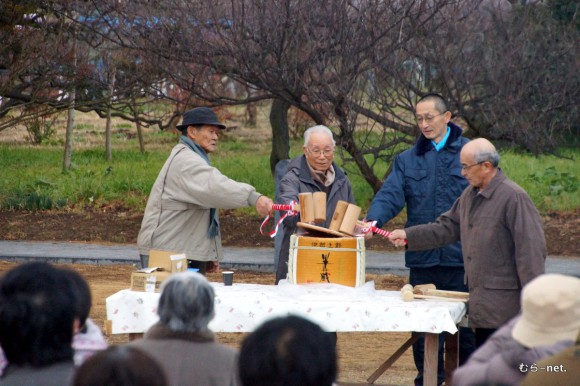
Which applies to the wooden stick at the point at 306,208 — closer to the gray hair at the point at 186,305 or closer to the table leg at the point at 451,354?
the table leg at the point at 451,354

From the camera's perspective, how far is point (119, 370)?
2670 millimetres

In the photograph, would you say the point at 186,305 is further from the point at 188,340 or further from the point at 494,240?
the point at 494,240

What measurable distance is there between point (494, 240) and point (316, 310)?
108cm

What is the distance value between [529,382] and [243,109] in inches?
1052

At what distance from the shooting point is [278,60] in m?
12.3

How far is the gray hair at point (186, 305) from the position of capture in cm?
370

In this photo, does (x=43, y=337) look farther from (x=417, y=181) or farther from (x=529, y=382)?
(x=417, y=181)

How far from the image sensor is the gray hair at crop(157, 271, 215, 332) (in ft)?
12.1

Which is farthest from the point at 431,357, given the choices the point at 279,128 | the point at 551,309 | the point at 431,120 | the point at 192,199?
the point at 279,128

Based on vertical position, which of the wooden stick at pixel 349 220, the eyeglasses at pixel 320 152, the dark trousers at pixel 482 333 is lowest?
the dark trousers at pixel 482 333

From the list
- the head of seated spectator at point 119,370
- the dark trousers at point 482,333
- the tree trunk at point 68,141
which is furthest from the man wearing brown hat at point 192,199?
the tree trunk at point 68,141

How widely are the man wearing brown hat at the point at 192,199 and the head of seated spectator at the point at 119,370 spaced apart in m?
3.50

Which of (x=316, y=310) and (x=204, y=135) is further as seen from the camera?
(x=204, y=135)

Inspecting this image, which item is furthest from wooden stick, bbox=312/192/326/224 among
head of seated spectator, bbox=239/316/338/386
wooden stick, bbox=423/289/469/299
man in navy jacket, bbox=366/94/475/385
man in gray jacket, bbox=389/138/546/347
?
head of seated spectator, bbox=239/316/338/386
